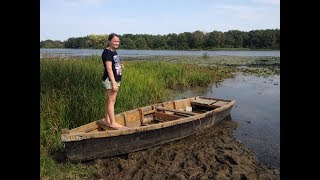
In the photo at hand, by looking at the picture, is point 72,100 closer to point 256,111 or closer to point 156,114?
point 156,114

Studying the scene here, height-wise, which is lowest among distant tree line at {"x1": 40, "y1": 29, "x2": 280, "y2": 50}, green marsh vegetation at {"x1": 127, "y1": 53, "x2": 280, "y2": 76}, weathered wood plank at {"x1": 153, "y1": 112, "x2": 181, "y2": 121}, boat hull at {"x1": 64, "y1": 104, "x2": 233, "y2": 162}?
boat hull at {"x1": 64, "y1": 104, "x2": 233, "y2": 162}

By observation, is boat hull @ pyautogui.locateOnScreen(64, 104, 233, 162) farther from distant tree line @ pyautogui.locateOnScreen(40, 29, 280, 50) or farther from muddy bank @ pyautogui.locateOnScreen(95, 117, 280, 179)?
distant tree line @ pyautogui.locateOnScreen(40, 29, 280, 50)

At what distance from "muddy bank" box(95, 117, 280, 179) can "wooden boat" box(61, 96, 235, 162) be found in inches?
7.2

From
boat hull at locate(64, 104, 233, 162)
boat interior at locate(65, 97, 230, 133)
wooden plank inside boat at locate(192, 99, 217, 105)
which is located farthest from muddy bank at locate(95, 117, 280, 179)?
wooden plank inside boat at locate(192, 99, 217, 105)

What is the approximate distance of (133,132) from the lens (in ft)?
18.7

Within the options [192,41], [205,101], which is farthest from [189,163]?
[192,41]

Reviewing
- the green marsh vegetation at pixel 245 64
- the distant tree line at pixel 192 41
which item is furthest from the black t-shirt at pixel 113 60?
the distant tree line at pixel 192 41

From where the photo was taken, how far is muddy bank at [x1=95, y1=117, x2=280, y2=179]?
5.16 m

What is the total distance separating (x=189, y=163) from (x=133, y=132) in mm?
1163

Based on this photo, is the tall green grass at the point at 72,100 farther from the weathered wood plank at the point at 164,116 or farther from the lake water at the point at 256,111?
the lake water at the point at 256,111

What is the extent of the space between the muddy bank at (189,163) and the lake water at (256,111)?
45cm

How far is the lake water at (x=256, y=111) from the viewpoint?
702 centimetres
